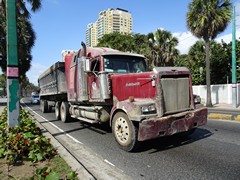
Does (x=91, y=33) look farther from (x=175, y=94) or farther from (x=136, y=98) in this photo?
(x=175, y=94)

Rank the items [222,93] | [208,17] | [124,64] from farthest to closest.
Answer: [222,93] < [208,17] < [124,64]

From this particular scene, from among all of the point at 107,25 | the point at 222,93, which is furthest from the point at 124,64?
the point at 107,25

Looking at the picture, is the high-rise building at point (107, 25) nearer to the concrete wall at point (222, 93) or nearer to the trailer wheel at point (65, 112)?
the concrete wall at point (222, 93)

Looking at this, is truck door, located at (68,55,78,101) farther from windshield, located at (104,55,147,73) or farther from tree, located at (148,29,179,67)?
tree, located at (148,29,179,67)

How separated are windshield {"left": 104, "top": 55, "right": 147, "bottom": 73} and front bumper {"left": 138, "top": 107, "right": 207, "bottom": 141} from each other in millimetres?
2429

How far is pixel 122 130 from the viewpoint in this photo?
6.23 meters

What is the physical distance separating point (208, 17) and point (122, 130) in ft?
61.0

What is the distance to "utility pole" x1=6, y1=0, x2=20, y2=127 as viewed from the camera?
719 centimetres

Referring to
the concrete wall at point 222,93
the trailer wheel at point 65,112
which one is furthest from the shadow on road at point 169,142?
the concrete wall at point 222,93

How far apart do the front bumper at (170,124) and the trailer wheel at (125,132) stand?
0.35 meters

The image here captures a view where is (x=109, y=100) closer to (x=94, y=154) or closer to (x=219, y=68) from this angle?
(x=94, y=154)

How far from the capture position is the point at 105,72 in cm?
720

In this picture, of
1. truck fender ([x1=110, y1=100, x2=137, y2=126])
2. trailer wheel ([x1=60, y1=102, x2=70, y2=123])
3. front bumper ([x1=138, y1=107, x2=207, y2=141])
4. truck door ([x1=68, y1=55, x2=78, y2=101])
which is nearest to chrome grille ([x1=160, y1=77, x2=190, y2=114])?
front bumper ([x1=138, y1=107, x2=207, y2=141])

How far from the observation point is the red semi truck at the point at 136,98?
226 inches
